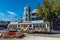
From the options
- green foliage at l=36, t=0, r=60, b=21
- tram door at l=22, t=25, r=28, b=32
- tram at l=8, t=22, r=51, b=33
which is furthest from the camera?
tram door at l=22, t=25, r=28, b=32

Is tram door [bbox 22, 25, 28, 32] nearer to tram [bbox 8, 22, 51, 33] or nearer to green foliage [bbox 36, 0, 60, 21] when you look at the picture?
tram [bbox 8, 22, 51, 33]

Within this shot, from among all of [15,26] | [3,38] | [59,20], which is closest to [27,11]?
[59,20]

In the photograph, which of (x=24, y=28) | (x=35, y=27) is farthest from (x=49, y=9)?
(x=24, y=28)

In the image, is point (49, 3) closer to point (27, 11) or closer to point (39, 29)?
point (39, 29)

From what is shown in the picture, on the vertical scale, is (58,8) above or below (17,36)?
above

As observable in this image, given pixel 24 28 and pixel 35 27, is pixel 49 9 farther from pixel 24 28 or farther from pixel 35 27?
pixel 24 28

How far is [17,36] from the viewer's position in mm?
25969

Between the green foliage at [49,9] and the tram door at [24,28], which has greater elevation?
the green foliage at [49,9]

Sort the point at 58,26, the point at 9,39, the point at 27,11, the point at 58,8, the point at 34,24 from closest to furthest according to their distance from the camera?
the point at 9,39 → the point at 58,8 → the point at 34,24 → the point at 58,26 → the point at 27,11

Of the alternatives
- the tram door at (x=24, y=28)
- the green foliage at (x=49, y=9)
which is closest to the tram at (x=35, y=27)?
the tram door at (x=24, y=28)

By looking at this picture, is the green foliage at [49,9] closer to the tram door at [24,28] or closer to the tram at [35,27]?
the tram at [35,27]

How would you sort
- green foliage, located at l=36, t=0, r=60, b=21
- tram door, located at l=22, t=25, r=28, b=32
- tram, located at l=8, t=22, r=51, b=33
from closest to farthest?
1. green foliage, located at l=36, t=0, r=60, b=21
2. tram, located at l=8, t=22, r=51, b=33
3. tram door, located at l=22, t=25, r=28, b=32

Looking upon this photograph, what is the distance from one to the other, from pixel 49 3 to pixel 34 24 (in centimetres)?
708

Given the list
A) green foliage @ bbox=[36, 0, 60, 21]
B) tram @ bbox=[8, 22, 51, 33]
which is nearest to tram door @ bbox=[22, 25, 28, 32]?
tram @ bbox=[8, 22, 51, 33]
